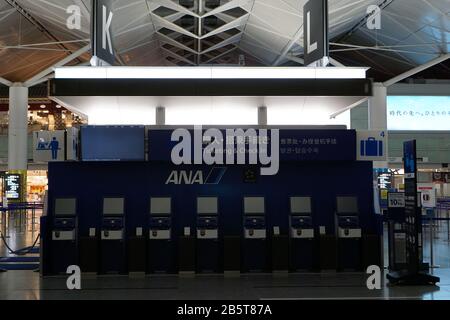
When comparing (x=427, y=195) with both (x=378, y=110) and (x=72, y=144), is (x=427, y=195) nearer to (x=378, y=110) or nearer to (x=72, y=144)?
(x=72, y=144)

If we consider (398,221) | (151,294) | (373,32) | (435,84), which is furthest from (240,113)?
(435,84)

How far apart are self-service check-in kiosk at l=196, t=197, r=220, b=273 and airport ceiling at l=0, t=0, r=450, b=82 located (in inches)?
398

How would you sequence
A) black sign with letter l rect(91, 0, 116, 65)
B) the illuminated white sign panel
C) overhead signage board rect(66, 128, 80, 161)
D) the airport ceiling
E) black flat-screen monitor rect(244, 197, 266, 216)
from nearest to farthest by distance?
black sign with letter l rect(91, 0, 116, 65)
overhead signage board rect(66, 128, 80, 161)
black flat-screen monitor rect(244, 197, 266, 216)
the airport ceiling
the illuminated white sign panel

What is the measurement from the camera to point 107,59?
1040cm

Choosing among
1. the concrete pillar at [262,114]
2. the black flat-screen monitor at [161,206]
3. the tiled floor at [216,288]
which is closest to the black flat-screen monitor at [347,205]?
the tiled floor at [216,288]

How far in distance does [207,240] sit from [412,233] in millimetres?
3661

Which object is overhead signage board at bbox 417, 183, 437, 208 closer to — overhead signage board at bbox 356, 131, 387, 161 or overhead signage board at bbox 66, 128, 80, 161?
overhead signage board at bbox 356, 131, 387, 161

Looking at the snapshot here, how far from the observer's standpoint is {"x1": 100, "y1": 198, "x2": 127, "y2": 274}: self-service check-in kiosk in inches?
403

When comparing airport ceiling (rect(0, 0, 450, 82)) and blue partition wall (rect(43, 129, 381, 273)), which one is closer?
blue partition wall (rect(43, 129, 381, 273))

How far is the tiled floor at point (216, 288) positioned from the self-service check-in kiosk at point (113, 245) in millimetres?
380

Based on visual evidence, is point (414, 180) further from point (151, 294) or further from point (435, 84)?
point (435, 84)

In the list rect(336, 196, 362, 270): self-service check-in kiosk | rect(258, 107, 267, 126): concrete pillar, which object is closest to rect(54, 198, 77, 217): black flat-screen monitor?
rect(258, 107, 267, 126): concrete pillar

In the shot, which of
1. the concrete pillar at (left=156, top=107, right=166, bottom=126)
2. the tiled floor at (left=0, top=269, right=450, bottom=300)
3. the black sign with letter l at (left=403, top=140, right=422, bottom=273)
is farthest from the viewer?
the concrete pillar at (left=156, top=107, right=166, bottom=126)

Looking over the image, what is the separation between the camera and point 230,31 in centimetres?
3033
